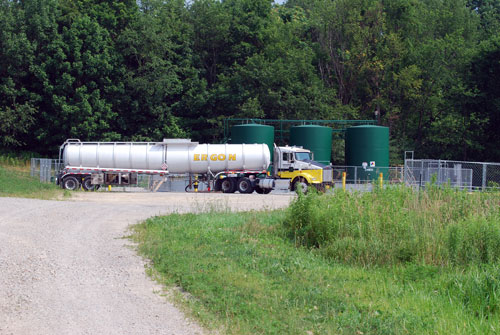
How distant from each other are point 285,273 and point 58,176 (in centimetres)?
3071

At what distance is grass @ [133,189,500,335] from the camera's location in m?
8.03

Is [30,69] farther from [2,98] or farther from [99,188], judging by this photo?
[99,188]

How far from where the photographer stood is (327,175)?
1437 inches

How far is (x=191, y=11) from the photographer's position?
64875 mm

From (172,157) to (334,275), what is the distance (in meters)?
27.9

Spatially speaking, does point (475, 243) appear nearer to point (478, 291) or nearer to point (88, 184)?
point (478, 291)

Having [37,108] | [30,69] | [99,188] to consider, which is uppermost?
[30,69]

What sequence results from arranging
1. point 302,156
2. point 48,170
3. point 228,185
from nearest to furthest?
point 228,185, point 302,156, point 48,170

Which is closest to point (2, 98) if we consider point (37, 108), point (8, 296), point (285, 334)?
point (37, 108)

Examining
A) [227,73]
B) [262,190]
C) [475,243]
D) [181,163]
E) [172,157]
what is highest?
[227,73]

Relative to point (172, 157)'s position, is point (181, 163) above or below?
below

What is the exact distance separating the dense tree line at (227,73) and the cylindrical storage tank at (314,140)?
8.56 m

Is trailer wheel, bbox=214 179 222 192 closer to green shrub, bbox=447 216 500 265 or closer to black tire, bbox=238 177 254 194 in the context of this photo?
black tire, bbox=238 177 254 194

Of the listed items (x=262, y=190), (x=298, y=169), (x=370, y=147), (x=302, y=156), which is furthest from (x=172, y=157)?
(x=370, y=147)
